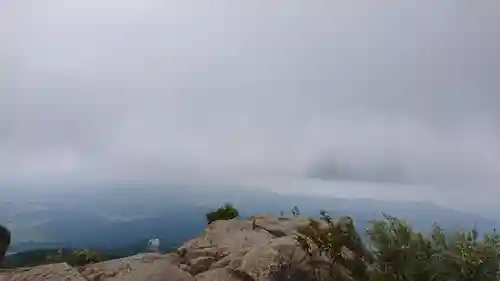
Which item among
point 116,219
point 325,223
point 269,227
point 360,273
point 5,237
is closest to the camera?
point 360,273

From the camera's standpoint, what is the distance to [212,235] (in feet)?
29.7

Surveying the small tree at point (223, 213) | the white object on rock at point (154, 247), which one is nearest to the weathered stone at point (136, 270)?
the white object on rock at point (154, 247)

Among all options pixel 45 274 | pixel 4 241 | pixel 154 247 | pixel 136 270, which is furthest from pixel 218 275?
pixel 4 241

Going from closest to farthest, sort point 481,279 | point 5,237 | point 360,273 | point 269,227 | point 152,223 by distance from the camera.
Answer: point 481,279, point 360,273, point 269,227, point 5,237, point 152,223

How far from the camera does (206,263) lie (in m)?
8.01

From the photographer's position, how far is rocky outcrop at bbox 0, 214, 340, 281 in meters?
7.18

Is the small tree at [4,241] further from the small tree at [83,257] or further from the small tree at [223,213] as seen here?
the small tree at [223,213]

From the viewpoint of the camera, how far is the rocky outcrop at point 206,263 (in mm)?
7178

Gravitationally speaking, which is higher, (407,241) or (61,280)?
(407,241)

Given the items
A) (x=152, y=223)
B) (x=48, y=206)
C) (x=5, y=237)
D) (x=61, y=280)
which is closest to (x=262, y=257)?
(x=61, y=280)

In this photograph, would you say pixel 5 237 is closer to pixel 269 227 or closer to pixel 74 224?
pixel 269 227

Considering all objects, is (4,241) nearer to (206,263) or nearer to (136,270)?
(136,270)

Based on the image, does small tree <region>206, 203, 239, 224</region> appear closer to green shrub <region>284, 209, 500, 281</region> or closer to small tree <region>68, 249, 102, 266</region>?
small tree <region>68, 249, 102, 266</region>

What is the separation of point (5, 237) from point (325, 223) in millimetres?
5954
